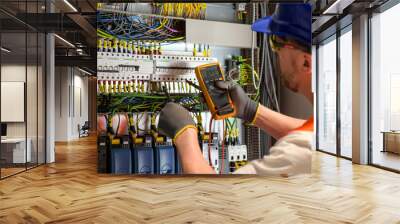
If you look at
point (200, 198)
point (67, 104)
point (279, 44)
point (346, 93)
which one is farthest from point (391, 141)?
point (67, 104)

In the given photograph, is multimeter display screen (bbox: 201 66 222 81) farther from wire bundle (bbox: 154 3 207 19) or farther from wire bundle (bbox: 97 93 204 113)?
wire bundle (bbox: 154 3 207 19)

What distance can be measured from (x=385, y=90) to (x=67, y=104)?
11.0 metres

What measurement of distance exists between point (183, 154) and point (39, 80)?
11.1 feet

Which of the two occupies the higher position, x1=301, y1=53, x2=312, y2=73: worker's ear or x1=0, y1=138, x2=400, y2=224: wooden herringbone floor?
x1=301, y1=53, x2=312, y2=73: worker's ear

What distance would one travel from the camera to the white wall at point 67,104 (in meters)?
13.5

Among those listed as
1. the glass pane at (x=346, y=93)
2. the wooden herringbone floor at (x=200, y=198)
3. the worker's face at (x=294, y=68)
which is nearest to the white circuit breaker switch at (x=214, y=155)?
the wooden herringbone floor at (x=200, y=198)

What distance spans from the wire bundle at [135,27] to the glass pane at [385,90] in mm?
3827

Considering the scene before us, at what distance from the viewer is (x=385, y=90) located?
649 centimetres

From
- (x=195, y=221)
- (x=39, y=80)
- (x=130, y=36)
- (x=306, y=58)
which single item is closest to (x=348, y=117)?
(x=306, y=58)

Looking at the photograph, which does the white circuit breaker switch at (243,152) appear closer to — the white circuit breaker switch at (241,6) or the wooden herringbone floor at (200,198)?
the wooden herringbone floor at (200,198)

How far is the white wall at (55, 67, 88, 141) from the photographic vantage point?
13.5 meters

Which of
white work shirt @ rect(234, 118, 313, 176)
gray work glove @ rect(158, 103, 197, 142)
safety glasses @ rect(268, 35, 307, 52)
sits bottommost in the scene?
white work shirt @ rect(234, 118, 313, 176)

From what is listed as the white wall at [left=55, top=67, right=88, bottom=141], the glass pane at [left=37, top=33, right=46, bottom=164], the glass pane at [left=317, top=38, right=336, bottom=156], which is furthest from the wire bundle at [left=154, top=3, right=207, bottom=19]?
the white wall at [left=55, top=67, right=88, bottom=141]

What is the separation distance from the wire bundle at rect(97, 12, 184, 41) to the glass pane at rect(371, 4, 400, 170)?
383 cm
